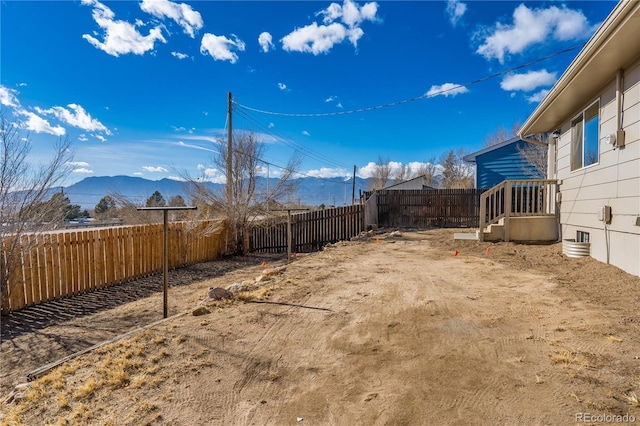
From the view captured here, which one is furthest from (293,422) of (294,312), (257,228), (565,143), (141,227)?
(257,228)

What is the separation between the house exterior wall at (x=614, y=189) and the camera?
4.25m

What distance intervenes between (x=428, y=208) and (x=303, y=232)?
6.09 m

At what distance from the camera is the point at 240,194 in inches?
440

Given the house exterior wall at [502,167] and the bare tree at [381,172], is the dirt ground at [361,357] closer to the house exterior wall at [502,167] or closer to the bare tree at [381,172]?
the house exterior wall at [502,167]

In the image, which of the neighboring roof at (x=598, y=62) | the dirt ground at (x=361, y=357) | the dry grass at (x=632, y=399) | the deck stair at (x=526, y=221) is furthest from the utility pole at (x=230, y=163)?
the dry grass at (x=632, y=399)

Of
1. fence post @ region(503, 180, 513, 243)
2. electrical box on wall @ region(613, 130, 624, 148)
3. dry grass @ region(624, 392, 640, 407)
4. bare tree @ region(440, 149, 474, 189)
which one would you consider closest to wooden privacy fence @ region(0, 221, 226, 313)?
dry grass @ region(624, 392, 640, 407)

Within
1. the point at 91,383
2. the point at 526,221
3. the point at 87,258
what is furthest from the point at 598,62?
the point at 87,258

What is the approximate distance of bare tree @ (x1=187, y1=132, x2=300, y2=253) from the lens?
1088 cm

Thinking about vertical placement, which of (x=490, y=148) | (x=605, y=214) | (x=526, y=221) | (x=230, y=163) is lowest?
(x=526, y=221)

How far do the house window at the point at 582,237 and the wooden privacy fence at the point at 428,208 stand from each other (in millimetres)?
7756

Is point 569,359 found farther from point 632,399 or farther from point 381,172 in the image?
point 381,172

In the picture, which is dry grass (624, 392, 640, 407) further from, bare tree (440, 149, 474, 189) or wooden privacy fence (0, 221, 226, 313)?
bare tree (440, 149, 474, 189)

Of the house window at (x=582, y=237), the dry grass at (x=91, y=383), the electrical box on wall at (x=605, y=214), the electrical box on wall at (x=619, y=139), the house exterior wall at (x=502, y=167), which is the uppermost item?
the house exterior wall at (x=502, y=167)

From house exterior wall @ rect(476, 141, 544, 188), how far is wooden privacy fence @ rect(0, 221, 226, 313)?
14.2 metres
